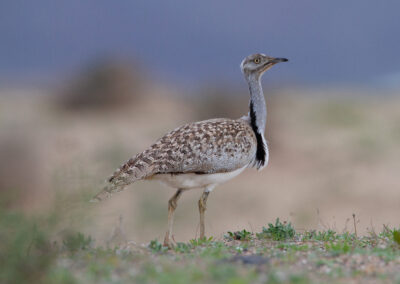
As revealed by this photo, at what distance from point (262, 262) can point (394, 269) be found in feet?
3.55

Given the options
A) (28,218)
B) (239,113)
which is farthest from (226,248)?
(239,113)

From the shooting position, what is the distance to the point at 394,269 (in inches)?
187

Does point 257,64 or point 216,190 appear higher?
point 257,64

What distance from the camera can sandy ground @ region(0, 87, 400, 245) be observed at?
39.5 feet

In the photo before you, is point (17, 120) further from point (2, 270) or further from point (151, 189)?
point (2, 270)

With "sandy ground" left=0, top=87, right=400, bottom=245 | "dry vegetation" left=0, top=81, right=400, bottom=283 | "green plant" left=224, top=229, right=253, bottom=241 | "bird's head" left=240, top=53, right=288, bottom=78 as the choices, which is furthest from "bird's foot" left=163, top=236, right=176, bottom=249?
"bird's head" left=240, top=53, right=288, bottom=78

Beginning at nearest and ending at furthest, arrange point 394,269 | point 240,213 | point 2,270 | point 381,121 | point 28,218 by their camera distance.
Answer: point 2,270 < point 28,218 < point 394,269 < point 240,213 < point 381,121

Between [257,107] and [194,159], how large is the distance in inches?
66.6

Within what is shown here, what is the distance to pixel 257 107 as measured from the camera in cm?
726

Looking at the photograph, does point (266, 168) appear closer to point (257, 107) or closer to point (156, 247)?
point (257, 107)

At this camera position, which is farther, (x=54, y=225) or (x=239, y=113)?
(x=239, y=113)

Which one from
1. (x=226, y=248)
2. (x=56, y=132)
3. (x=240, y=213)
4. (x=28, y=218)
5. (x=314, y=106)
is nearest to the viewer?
(x=28, y=218)

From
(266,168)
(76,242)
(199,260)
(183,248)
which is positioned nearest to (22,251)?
(76,242)

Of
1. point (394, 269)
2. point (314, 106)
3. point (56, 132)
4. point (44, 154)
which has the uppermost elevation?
point (314, 106)
